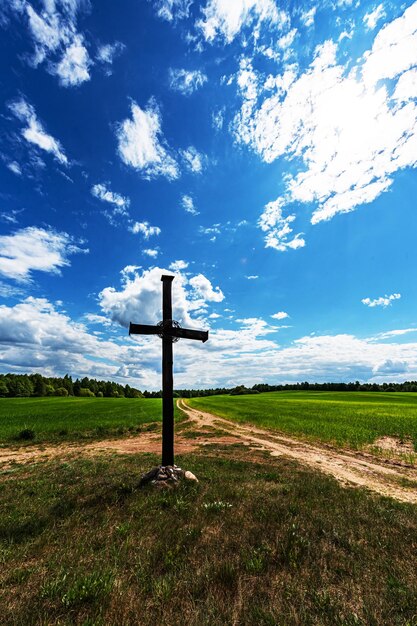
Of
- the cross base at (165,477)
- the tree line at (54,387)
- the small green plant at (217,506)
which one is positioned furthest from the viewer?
the tree line at (54,387)

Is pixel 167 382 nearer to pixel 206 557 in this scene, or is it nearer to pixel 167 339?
pixel 167 339

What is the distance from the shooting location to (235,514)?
6898mm

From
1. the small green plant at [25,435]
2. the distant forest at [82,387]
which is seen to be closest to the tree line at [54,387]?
the distant forest at [82,387]

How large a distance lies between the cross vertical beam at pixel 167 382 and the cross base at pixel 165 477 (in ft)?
1.25

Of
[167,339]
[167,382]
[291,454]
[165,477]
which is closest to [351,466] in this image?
[291,454]

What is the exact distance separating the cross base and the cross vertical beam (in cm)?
38

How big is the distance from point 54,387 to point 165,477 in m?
154

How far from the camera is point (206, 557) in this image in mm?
5109

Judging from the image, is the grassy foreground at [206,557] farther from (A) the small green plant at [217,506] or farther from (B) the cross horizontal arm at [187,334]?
(B) the cross horizontal arm at [187,334]

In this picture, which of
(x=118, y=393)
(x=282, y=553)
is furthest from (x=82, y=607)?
(x=118, y=393)

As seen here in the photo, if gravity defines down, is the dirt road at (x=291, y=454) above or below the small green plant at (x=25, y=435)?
below

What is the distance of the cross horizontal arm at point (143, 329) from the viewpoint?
10.3 meters

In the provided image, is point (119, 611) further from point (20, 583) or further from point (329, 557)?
point (329, 557)

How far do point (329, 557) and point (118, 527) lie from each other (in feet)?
14.3
